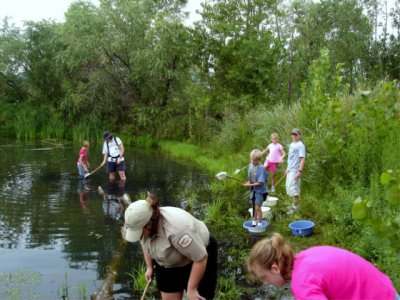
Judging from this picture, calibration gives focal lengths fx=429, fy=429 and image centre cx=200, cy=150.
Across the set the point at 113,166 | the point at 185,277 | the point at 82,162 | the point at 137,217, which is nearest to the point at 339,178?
the point at 185,277

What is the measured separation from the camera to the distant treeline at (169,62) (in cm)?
1958

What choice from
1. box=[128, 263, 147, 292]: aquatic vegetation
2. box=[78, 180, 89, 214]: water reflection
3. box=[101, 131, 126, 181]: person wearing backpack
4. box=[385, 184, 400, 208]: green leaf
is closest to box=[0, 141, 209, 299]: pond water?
box=[78, 180, 89, 214]: water reflection

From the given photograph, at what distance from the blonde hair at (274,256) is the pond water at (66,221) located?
12.8ft

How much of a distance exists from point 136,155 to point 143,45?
7363mm

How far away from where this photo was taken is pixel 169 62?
23.1 m

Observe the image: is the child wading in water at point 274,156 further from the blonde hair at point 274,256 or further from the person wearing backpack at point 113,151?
the blonde hair at point 274,256

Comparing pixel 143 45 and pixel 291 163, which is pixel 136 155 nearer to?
pixel 143 45

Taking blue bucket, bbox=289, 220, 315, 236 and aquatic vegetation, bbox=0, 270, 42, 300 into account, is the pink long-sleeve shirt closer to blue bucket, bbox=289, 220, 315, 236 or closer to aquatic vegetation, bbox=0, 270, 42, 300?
aquatic vegetation, bbox=0, 270, 42, 300

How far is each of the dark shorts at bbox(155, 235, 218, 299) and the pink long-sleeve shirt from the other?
1.52 meters

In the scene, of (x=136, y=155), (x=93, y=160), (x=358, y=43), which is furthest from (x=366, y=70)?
(x=93, y=160)

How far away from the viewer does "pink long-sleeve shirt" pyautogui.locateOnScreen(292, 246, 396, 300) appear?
2.28 metres

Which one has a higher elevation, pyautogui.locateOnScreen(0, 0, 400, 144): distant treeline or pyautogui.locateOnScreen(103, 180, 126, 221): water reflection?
pyautogui.locateOnScreen(0, 0, 400, 144): distant treeline

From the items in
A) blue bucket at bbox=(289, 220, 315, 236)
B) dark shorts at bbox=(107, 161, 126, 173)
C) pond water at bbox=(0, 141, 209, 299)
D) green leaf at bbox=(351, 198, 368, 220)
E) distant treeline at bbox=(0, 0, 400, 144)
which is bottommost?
pond water at bbox=(0, 141, 209, 299)

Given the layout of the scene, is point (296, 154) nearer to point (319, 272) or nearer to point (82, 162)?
point (319, 272)
